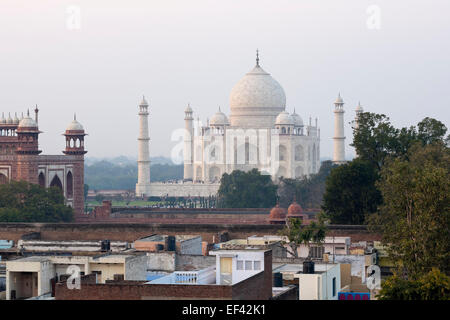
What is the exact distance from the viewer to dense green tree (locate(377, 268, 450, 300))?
666 inches

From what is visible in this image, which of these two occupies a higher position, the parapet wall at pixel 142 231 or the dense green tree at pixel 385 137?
the dense green tree at pixel 385 137

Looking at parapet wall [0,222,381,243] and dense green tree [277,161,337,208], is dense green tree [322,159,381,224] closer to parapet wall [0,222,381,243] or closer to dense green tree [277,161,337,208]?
parapet wall [0,222,381,243]

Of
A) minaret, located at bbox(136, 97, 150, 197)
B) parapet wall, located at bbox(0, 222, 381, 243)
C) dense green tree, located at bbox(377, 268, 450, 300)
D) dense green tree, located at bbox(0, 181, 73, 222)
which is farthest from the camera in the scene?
minaret, located at bbox(136, 97, 150, 197)

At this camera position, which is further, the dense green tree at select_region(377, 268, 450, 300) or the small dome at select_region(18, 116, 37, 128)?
the small dome at select_region(18, 116, 37, 128)

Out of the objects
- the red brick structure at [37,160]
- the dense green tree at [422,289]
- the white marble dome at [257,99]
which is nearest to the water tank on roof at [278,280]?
the dense green tree at [422,289]

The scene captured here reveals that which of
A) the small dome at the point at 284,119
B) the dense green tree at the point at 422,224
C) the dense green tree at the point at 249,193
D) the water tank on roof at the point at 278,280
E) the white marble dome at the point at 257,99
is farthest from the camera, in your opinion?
the white marble dome at the point at 257,99

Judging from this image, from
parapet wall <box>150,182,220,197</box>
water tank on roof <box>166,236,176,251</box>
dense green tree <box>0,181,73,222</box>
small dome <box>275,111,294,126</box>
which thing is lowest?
water tank on roof <box>166,236,176,251</box>

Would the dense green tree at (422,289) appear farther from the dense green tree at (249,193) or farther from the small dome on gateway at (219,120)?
the small dome on gateway at (219,120)

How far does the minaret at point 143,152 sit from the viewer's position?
248ft

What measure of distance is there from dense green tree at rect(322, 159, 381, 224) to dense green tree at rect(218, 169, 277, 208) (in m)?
25.6

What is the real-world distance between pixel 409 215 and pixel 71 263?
7115 millimetres

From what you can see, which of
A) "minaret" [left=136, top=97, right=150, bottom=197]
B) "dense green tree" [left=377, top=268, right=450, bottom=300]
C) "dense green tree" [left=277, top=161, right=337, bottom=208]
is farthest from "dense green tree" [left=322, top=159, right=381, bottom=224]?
"minaret" [left=136, top=97, right=150, bottom=197]

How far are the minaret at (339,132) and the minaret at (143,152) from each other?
45.2 ft
